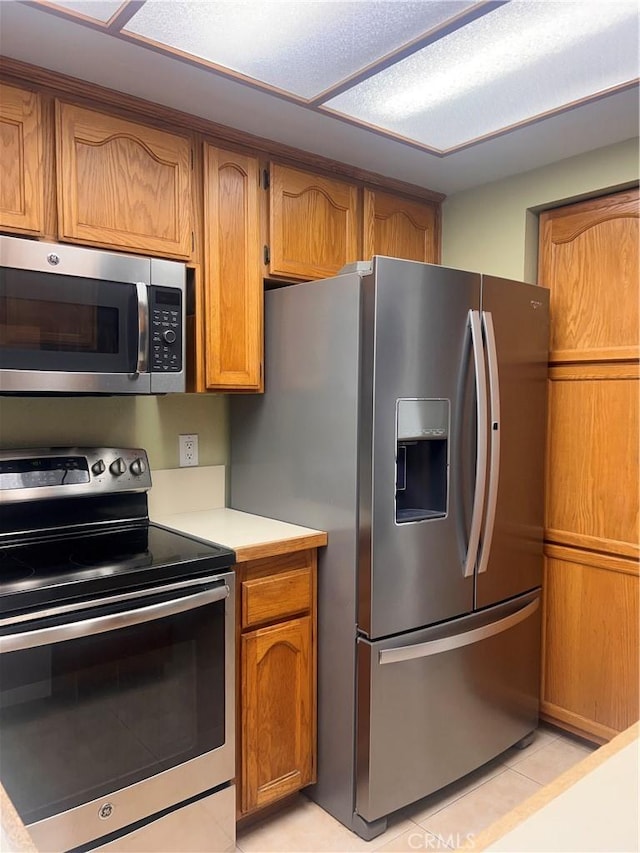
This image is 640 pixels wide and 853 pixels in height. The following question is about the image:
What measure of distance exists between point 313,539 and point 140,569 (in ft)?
1.95

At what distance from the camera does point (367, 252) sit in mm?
2453

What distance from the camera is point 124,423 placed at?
7.04 ft

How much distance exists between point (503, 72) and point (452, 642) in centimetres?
171

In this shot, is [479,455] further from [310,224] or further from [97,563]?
[97,563]

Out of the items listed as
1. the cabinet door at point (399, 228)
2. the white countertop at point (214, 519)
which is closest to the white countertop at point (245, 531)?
the white countertop at point (214, 519)

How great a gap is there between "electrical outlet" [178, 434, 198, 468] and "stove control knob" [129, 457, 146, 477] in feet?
0.89

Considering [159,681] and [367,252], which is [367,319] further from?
[159,681]

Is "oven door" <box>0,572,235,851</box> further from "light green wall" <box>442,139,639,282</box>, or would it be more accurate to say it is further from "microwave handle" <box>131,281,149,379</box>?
"light green wall" <box>442,139,639,282</box>

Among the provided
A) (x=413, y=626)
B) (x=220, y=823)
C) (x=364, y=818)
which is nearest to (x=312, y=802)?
(x=364, y=818)

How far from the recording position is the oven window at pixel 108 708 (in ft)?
4.56

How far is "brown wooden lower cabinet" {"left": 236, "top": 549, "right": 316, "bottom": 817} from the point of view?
1849 mm

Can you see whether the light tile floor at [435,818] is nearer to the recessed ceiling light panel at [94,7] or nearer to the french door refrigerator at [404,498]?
the french door refrigerator at [404,498]

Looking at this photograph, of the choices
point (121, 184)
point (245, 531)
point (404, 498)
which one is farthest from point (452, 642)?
point (121, 184)

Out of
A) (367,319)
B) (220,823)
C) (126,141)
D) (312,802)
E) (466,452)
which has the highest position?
(126,141)
